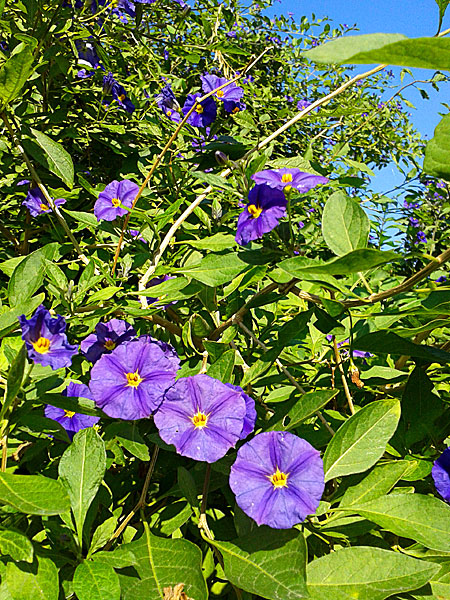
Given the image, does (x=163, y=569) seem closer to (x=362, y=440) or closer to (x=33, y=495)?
(x=33, y=495)

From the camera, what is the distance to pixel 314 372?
1.25 m

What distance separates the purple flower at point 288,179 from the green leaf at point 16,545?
0.70 metres

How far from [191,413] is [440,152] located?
0.59 metres

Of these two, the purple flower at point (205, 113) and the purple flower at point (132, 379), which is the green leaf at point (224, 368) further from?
the purple flower at point (205, 113)

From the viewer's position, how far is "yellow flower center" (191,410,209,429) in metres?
0.91

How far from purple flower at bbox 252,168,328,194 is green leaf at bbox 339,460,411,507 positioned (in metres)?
0.52

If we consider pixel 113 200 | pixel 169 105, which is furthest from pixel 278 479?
pixel 169 105

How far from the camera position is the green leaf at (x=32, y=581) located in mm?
672

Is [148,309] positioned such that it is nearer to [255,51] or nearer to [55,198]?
[55,198]

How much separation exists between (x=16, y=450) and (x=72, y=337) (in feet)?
0.81

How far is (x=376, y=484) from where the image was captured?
84 centimetres

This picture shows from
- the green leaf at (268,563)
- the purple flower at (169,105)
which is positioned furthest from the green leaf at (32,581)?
the purple flower at (169,105)

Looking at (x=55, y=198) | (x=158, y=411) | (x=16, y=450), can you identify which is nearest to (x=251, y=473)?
(x=158, y=411)

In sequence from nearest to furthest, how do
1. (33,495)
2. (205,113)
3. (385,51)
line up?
1. (385,51)
2. (33,495)
3. (205,113)
